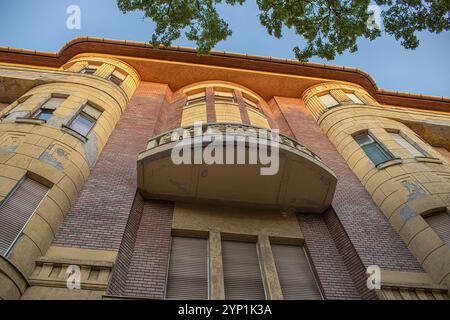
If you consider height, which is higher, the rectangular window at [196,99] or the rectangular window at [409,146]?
the rectangular window at [196,99]

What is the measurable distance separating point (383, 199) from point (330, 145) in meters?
4.10

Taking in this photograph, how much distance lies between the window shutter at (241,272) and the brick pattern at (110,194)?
8.69ft

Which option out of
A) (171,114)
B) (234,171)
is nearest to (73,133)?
(234,171)

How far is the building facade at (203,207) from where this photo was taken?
7.39m

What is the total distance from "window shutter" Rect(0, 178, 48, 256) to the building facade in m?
0.03

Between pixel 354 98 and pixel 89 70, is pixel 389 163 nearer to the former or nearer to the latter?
pixel 354 98

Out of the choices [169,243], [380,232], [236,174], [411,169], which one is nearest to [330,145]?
[411,169]

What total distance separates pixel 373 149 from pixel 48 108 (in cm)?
1147

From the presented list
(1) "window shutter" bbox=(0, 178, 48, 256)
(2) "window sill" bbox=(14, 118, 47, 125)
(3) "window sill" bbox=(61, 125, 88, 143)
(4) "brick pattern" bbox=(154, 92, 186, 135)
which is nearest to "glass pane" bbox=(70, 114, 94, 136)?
(3) "window sill" bbox=(61, 125, 88, 143)

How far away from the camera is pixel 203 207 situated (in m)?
9.92

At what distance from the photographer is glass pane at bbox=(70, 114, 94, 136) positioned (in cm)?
1091

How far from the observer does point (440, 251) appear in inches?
327

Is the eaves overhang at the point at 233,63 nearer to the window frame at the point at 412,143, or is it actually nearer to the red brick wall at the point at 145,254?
the window frame at the point at 412,143

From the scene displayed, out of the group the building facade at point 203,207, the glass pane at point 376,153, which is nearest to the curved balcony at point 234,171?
the building facade at point 203,207
